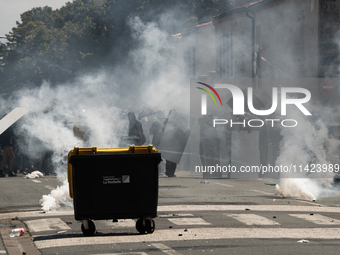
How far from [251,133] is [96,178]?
15.4 meters

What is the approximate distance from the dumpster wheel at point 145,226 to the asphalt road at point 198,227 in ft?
0.27

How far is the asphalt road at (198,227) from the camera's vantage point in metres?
7.64

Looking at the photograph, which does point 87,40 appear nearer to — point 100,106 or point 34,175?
point 100,106

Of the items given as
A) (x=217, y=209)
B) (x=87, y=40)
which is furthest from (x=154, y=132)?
(x=87, y=40)

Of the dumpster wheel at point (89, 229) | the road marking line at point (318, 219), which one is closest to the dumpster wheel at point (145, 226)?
the dumpster wheel at point (89, 229)

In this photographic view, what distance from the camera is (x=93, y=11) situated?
138 ft

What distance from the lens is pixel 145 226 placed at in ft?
27.8

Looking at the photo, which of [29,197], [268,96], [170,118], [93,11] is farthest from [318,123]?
[93,11]

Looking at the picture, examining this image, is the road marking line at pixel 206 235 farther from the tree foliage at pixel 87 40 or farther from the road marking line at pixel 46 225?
the tree foliage at pixel 87 40

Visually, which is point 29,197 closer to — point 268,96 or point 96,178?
point 96,178

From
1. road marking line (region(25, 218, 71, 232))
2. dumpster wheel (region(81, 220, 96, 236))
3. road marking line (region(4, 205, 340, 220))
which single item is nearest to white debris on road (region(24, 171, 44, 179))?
road marking line (region(4, 205, 340, 220))

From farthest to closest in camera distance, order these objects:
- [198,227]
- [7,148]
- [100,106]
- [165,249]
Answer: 1. [100,106]
2. [7,148]
3. [198,227]
4. [165,249]

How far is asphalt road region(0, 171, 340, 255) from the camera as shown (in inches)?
301

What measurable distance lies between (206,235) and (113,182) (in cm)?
151
